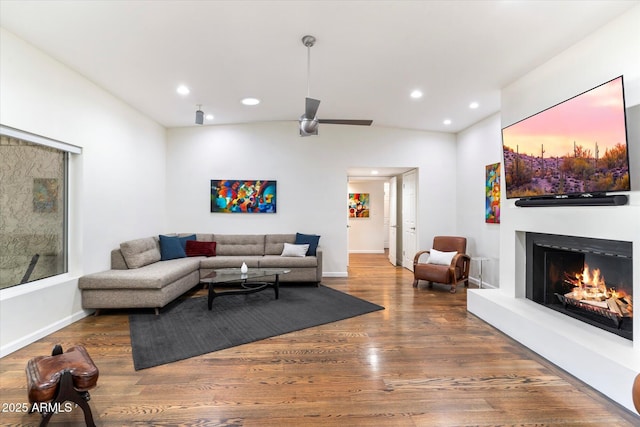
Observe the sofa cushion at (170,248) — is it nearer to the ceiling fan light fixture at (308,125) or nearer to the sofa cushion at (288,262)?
the sofa cushion at (288,262)

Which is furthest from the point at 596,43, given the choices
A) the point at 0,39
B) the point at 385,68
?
the point at 0,39

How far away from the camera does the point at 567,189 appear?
2846 mm

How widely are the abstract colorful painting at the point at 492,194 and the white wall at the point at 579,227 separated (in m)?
1.13

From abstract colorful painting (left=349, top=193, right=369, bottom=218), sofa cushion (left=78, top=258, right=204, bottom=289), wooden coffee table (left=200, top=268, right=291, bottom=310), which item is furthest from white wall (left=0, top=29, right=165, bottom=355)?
abstract colorful painting (left=349, top=193, right=369, bottom=218)

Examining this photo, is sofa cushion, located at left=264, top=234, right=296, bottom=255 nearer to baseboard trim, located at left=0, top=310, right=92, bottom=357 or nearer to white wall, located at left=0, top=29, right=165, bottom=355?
white wall, located at left=0, top=29, right=165, bottom=355

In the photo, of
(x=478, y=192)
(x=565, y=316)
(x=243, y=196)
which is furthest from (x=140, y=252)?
(x=478, y=192)

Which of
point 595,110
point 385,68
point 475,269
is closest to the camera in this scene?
point 595,110

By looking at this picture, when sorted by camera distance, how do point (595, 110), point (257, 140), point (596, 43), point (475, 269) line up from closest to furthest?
point (595, 110) → point (596, 43) → point (475, 269) → point (257, 140)

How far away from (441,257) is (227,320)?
11.5 feet

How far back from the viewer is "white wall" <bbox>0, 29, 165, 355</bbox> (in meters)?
2.94

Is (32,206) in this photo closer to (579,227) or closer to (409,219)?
(579,227)

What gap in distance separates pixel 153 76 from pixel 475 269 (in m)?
5.72

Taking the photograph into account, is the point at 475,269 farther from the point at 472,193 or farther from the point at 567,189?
the point at 567,189

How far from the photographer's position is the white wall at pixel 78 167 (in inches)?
116
